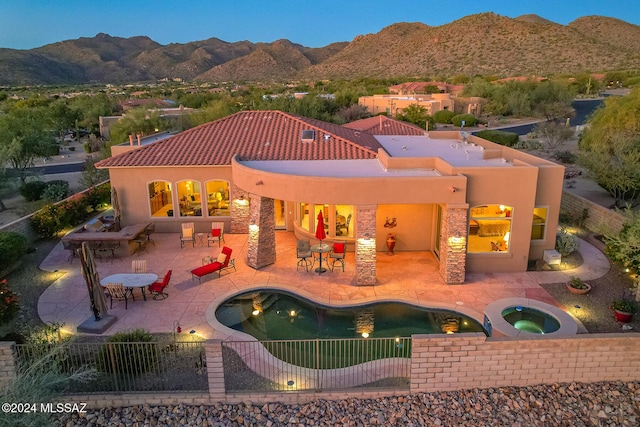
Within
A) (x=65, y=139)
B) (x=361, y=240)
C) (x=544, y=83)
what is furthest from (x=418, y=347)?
(x=544, y=83)

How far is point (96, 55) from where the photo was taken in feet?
531

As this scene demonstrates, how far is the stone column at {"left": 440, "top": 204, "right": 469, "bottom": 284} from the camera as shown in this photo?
49.2 ft

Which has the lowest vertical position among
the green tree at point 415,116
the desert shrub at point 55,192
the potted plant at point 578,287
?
the potted plant at point 578,287

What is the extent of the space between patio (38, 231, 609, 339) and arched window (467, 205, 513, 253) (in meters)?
1.04

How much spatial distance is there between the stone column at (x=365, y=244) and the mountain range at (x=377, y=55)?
95.5 m

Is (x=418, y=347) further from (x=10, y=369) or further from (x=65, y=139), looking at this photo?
(x=65, y=139)

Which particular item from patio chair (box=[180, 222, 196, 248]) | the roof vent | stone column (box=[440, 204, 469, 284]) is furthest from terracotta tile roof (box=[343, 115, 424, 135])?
stone column (box=[440, 204, 469, 284])

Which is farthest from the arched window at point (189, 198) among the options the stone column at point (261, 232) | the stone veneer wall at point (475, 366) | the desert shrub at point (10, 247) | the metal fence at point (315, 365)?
the stone veneer wall at point (475, 366)

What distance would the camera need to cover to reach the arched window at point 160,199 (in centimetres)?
2117

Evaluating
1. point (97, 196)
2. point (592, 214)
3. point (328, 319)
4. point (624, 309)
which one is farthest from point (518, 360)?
point (97, 196)

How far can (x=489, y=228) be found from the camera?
16172mm

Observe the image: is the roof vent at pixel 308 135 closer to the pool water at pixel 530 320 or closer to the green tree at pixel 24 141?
the pool water at pixel 530 320

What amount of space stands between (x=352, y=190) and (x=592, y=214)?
13140mm

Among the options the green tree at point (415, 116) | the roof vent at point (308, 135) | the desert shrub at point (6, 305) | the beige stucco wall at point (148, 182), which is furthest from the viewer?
the green tree at point (415, 116)
